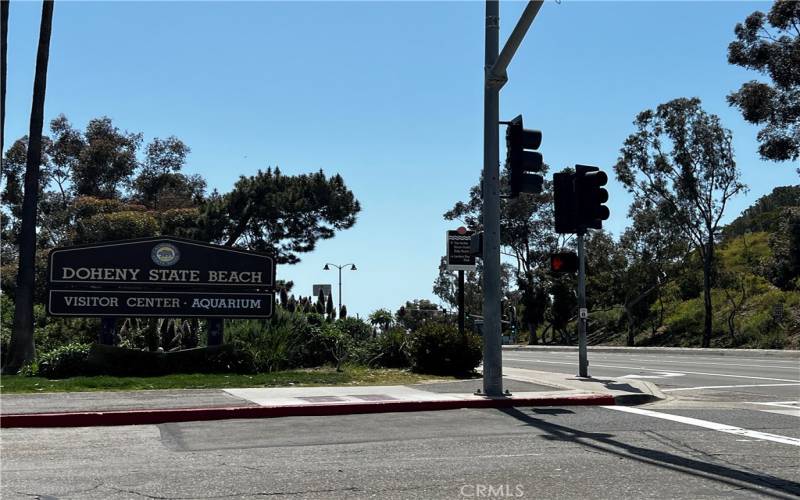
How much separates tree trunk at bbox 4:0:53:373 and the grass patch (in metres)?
2.38

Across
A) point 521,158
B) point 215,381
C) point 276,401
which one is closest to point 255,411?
point 276,401

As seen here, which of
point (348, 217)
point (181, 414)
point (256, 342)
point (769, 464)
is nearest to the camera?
point (769, 464)

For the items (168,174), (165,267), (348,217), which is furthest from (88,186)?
(165,267)

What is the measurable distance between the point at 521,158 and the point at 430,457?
21.1 feet

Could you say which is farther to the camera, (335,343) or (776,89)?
(776,89)

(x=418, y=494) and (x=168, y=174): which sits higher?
(x=168, y=174)

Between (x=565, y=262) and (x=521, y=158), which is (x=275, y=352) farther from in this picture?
(x=521, y=158)

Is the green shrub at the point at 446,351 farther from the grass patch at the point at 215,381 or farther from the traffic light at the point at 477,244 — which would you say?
the traffic light at the point at 477,244

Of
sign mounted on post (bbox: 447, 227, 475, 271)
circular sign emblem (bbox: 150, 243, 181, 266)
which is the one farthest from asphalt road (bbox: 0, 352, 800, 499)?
circular sign emblem (bbox: 150, 243, 181, 266)

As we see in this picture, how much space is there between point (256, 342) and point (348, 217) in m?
28.2

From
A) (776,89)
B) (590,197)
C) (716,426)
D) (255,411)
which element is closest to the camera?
(716,426)

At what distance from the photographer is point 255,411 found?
1077 cm

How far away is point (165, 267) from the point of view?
17.5 meters

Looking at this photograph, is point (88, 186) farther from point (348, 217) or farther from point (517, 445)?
point (517, 445)
